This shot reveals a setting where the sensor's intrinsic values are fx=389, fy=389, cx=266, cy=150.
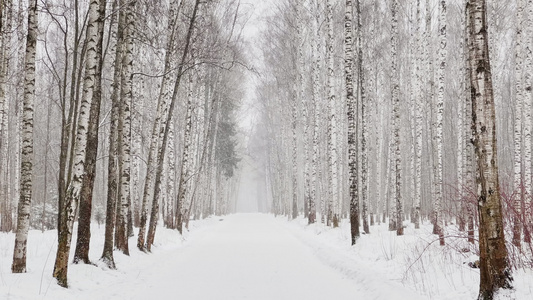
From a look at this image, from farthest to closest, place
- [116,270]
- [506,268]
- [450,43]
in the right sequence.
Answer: [450,43] < [116,270] < [506,268]

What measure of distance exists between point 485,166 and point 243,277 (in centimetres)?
501

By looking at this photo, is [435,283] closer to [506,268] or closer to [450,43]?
[506,268]

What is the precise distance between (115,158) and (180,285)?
4.36 meters

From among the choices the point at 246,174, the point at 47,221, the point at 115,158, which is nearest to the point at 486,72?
the point at 115,158

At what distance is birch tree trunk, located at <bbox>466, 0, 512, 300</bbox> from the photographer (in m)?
4.57

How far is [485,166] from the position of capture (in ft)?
15.7

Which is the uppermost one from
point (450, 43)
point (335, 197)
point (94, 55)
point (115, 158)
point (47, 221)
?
point (450, 43)

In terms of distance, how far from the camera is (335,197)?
17656 millimetres

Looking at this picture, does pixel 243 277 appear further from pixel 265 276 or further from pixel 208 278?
pixel 208 278

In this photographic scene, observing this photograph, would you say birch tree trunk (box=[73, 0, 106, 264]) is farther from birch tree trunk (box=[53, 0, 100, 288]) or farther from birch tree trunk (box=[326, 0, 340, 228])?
birch tree trunk (box=[326, 0, 340, 228])

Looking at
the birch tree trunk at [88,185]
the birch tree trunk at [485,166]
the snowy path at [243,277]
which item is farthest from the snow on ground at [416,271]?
the birch tree trunk at [88,185]

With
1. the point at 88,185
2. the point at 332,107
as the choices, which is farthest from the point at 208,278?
the point at 332,107

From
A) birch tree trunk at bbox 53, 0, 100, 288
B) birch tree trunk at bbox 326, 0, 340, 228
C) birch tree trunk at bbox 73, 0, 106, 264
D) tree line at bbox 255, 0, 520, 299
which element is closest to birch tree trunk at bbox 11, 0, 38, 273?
birch tree trunk at bbox 53, 0, 100, 288

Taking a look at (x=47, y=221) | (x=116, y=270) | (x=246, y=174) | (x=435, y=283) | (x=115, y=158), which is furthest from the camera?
(x=246, y=174)
